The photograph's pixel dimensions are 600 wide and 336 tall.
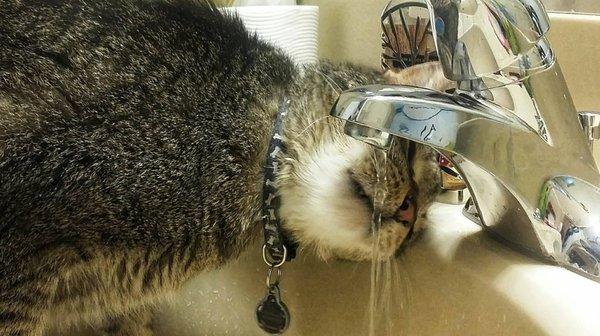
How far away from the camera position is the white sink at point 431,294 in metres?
0.75

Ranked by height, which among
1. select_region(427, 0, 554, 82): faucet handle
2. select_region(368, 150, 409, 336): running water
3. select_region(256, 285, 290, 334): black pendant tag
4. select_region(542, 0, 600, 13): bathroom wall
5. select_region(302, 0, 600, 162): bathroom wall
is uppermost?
select_region(427, 0, 554, 82): faucet handle

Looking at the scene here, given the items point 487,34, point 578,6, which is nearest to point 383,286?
point 487,34

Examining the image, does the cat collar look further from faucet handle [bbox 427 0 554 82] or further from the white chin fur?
faucet handle [bbox 427 0 554 82]

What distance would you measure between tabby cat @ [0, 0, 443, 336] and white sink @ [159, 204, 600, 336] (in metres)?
0.06

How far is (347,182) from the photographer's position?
971 mm

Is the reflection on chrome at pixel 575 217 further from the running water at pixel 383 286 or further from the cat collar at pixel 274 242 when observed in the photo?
the cat collar at pixel 274 242

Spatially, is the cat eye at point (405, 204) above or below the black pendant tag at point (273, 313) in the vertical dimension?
above

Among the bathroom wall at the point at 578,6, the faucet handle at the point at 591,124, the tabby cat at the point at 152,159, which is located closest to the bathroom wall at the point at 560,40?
the bathroom wall at the point at 578,6

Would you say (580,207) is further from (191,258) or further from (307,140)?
(191,258)

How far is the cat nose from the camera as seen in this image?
3.26 ft

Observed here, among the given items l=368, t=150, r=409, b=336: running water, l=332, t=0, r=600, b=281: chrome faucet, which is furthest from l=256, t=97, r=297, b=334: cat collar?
l=332, t=0, r=600, b=281: chrome faucet

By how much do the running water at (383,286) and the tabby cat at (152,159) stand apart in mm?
12

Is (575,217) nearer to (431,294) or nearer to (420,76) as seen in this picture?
(431,294)

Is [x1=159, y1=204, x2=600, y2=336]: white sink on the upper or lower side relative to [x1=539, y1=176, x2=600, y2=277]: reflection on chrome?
lower
